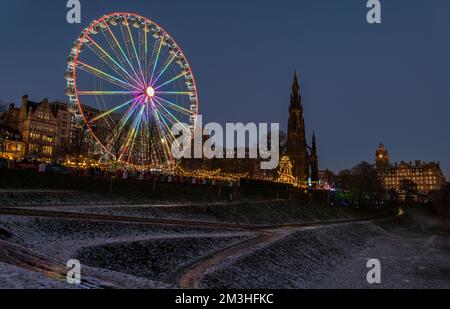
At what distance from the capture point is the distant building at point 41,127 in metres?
105

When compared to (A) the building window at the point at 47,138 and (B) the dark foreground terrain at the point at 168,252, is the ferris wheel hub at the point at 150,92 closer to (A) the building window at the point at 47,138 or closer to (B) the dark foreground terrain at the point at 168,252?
(B) the dark foreground terrain at the point at 168,252

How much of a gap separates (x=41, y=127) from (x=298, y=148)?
85.9 meters

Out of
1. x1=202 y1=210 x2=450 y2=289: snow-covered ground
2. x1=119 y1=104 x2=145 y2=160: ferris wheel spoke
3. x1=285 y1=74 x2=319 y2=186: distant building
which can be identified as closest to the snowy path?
x1=202 y1=210 x2=450 y2=289: snow-covered ground

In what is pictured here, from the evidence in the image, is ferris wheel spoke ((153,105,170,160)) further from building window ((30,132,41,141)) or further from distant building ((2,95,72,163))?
building window ((30,132,41,141))

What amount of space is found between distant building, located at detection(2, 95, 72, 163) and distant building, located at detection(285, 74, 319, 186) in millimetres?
74347

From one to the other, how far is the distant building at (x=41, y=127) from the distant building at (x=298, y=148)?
74347mm

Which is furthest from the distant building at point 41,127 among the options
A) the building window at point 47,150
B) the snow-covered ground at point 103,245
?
the snow-covered ground at point 103,245

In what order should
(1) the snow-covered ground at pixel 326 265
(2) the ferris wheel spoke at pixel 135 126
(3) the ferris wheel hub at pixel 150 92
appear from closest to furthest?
(1) the snow-covered ground at pixel 326 265, (2) the ferris wheel spoke at pixel 135 126, (3) the ferris wheel hub at pixel 150 92

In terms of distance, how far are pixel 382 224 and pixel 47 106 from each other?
91.3 metres

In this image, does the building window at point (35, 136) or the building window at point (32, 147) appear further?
the building window at point (35, 136)

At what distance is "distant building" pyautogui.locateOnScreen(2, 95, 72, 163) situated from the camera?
345ft

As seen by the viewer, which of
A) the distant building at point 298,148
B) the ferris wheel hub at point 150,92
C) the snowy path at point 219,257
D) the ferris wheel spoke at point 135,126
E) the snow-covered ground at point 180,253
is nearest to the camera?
the snow-covered ground at point 180,253

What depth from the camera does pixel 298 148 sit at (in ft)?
489
